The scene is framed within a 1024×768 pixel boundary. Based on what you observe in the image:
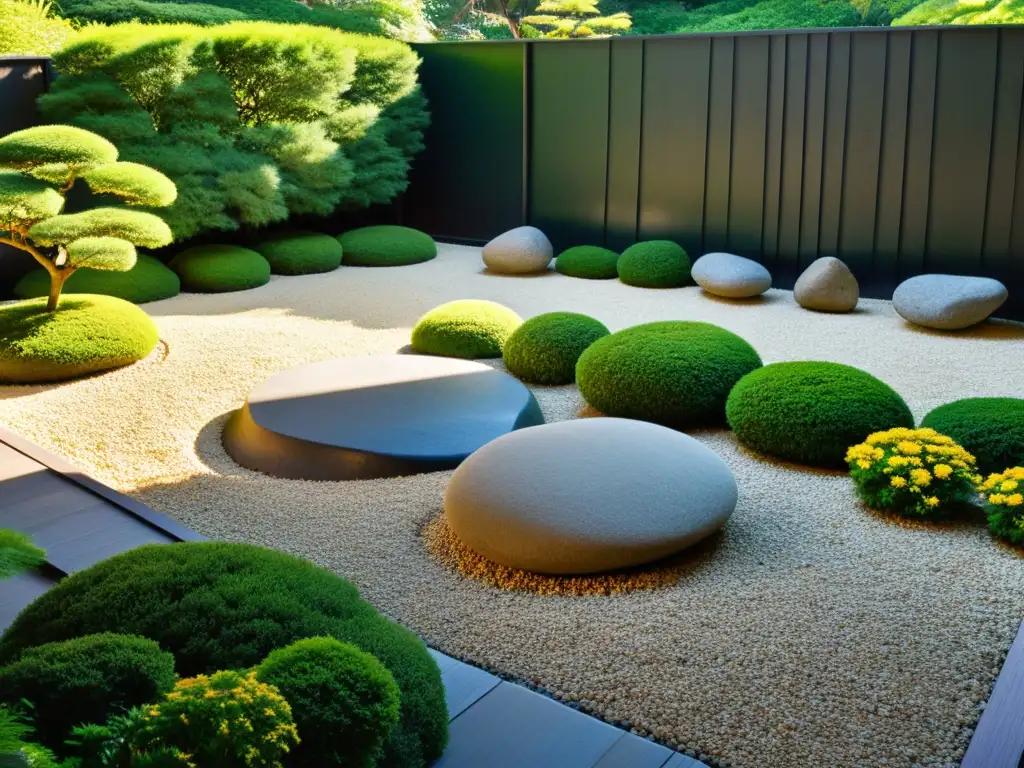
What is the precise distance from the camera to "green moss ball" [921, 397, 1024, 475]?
4531 millimetres

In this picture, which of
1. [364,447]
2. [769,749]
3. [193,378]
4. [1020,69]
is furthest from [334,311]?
[769,749]

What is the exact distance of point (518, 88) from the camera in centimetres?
1131

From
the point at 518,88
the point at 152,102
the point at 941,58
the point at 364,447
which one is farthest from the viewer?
the point at 518,88

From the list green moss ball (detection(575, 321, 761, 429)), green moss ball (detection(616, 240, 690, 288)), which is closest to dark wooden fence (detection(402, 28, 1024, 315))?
green moss ball (detection(616, 240, 690, 288))

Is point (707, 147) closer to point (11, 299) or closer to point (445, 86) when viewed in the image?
point (445, 86)

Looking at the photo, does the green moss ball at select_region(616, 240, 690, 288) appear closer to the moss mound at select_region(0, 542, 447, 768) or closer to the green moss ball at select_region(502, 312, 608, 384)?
the green moss ball at select_region(502, 312, 608, 384)

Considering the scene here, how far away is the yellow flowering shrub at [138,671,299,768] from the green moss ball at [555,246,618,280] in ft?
28.7

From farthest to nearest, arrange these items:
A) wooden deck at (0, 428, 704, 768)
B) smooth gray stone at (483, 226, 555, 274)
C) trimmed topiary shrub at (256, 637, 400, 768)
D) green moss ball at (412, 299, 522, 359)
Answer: smooth gray stone at (483, 226, 555, 274), green moss ball at (412, 299, 522, 359), wooden deck at (0, 428, 704, 768), trimmed topiary shrub at (256, 637, 400, 768)

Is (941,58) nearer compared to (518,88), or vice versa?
(941,58)

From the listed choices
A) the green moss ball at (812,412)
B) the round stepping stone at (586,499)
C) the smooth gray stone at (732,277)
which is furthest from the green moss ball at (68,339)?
the smooth gray stone at (732,277)

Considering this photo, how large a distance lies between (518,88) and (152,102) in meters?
3.93

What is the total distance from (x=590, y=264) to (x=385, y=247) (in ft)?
7.51

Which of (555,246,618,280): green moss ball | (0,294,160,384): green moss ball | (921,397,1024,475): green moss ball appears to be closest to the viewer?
(921,397,1024,475): green moss ball

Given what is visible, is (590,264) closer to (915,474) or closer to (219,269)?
(219,269)
